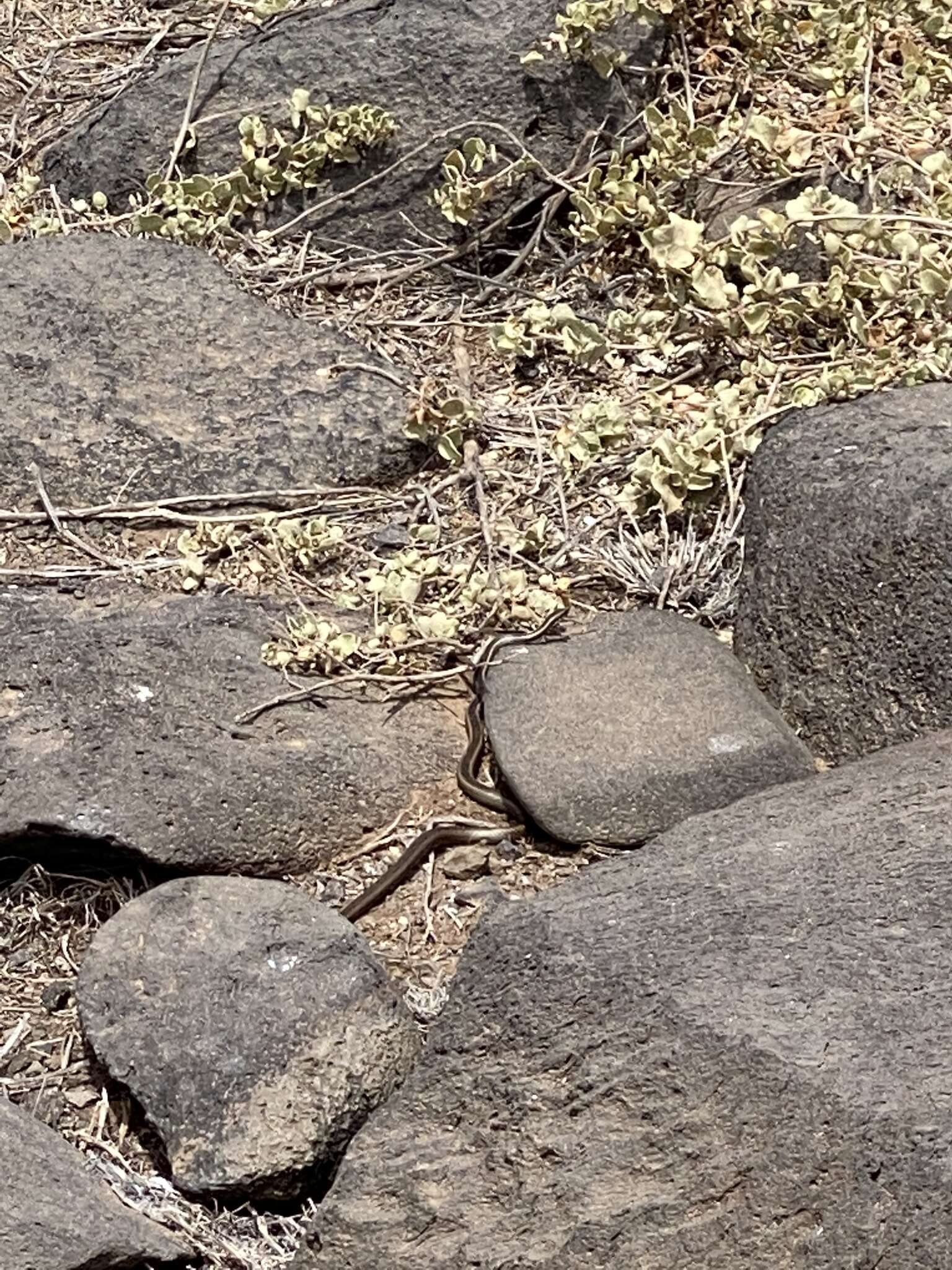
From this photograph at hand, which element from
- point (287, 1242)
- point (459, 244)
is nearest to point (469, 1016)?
point (287, 1242)

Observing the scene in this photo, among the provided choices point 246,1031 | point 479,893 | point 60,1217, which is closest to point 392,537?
point 479,893

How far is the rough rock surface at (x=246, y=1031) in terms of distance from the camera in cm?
351

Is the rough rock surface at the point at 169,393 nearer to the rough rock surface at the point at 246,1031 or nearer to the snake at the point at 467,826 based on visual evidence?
the snake at the point at 467,826

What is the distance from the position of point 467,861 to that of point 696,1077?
1.26 metres

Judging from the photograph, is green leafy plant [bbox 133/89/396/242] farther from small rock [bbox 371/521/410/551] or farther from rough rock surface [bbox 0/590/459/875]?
rough rock surface [bbox 0/590/459/875]

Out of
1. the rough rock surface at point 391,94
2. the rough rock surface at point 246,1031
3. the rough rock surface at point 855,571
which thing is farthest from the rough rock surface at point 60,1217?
the rough rock surface at point 391,94

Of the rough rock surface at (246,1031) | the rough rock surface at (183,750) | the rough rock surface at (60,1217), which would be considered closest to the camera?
the rough rock surface at (60,1217)

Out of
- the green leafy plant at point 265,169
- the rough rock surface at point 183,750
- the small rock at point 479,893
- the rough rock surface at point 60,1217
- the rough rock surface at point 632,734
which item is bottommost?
the small rock at point 479,893

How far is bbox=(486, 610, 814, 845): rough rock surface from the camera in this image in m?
4.00

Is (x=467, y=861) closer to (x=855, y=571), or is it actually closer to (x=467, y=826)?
(x=467, y=826)

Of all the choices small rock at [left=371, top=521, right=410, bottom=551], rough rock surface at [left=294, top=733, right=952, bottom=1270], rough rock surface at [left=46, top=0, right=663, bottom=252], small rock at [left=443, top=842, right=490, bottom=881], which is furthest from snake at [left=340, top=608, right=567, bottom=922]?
rough rock surface at [left=46, top=0, right=663, bottom=252]

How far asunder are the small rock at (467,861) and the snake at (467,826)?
14 mm

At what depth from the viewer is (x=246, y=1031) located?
3.57m

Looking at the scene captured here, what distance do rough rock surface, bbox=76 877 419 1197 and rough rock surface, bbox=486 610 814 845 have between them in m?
0.58
